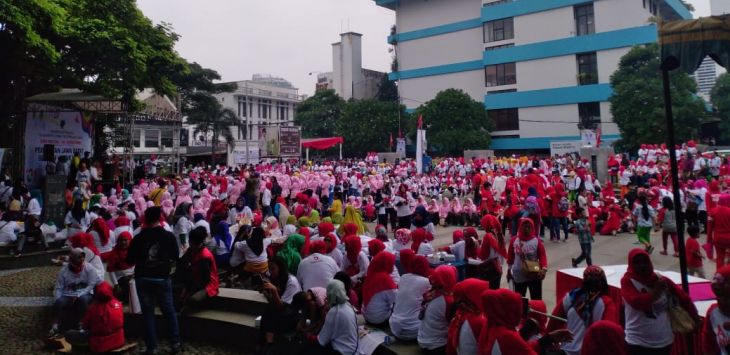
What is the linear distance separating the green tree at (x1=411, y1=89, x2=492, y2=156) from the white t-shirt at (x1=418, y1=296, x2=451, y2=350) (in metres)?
34.7

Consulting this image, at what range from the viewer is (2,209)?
12.1m

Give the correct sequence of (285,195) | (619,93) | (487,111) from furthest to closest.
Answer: (487,111)
(619,93)
(285,195)

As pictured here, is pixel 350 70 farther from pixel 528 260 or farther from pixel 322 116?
pixel 528 260

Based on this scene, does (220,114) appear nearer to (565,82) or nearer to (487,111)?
(487,111)

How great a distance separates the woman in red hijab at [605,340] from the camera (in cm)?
297

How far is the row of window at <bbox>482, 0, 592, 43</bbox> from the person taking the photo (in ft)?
128

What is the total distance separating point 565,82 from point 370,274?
3985 cm

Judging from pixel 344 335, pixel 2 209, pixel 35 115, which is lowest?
pixel 344 335

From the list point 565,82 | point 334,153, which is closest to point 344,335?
point 565,82

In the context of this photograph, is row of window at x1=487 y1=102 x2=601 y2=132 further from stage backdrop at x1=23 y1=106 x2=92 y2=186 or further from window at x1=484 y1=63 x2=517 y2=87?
stage backdrop at x1=23 y1=106 x2=92 y2=186

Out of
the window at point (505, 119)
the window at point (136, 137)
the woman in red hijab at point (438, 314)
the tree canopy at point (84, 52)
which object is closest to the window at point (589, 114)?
the window at point (505, 119)

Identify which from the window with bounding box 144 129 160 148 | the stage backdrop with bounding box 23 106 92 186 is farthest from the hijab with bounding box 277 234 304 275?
the window with bounding box 144 129 160 148

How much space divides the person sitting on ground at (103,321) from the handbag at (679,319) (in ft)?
18.9

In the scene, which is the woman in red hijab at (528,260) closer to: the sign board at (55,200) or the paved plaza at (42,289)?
the paved plaza at (42,289)
